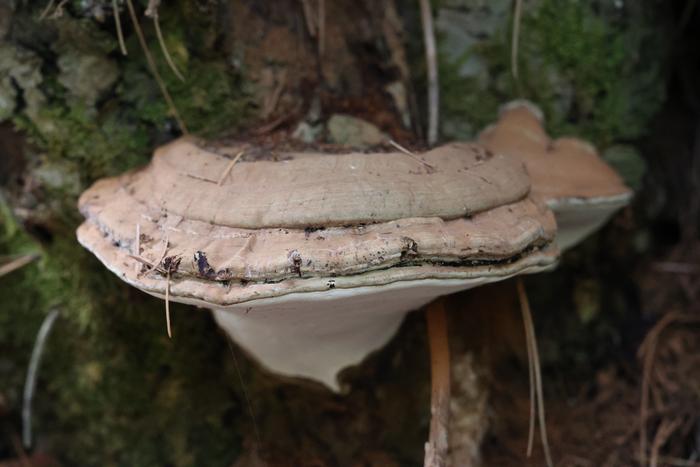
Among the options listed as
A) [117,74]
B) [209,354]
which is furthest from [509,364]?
[117,74]

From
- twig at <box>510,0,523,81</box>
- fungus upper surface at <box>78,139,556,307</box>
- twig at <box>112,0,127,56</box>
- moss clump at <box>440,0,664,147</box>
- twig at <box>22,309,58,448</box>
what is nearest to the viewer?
fungus upper surface at <box>78,139,556,307</box>

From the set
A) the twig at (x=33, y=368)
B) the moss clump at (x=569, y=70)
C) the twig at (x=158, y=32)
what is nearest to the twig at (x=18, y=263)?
the twig at (x=33, y=368)

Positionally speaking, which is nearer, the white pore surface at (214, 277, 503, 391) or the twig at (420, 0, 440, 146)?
the white pore surface at (214, 277, 503, 391)

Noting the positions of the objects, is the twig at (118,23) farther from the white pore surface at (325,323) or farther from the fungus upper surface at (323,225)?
the white pore surface at (325,323)

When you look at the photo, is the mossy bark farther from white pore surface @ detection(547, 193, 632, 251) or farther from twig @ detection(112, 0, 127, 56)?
white pore surface @ detection(547, 193, 632, 251)

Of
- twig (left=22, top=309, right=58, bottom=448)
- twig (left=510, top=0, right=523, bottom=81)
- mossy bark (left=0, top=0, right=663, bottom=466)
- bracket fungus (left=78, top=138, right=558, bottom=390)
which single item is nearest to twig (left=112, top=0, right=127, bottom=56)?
mossy bark (left=0, top=0, right=663, bottom=466)

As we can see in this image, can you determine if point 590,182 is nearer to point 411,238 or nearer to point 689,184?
point 411,238
